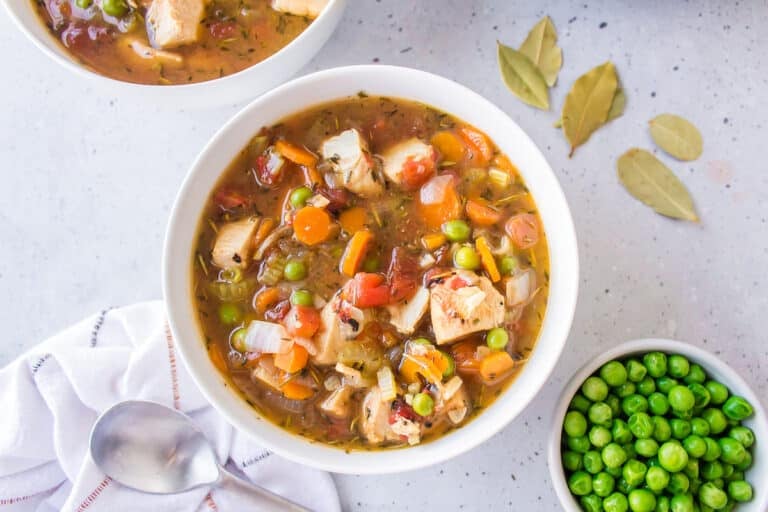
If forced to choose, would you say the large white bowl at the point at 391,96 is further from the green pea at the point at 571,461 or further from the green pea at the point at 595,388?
the green pea at the point at 571,461

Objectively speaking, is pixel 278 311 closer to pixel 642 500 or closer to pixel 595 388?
pixel 595 388

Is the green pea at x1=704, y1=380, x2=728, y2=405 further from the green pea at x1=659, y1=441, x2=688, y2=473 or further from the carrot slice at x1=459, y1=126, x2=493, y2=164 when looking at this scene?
the carrot slice at x1=459, y1=126, x2=493, y2=164

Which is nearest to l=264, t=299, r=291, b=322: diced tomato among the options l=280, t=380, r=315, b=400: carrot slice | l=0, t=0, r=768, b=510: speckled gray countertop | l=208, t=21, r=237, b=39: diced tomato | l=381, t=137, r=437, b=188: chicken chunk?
l=280, t=380, r=315, b=400: carrot slice

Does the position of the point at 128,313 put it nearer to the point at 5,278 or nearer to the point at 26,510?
A: the point at 5,278

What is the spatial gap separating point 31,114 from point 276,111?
55.3 inches

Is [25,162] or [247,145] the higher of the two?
[247,145]

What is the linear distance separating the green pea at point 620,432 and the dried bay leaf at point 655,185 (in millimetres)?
918

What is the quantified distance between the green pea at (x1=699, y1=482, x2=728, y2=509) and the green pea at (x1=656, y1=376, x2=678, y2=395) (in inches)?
15.9

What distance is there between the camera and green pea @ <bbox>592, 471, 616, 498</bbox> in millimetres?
3355

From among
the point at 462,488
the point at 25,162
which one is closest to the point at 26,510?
the point at 25,162

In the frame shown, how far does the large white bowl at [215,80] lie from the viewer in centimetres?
316

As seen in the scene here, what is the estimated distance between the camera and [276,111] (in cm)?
309

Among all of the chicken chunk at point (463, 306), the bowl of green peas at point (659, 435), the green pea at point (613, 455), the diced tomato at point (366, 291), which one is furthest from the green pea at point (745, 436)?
the diced tomato at point (366, 291)

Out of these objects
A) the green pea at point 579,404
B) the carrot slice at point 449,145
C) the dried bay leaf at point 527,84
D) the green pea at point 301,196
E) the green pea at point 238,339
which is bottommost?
the green pea at point 579,404
